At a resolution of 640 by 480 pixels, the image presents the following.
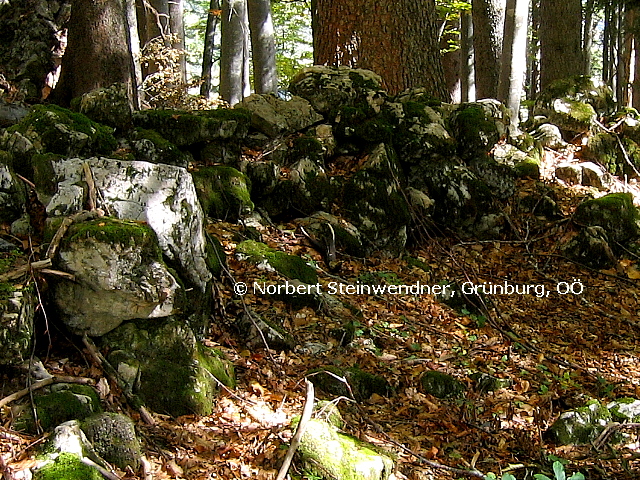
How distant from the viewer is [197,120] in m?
6.20

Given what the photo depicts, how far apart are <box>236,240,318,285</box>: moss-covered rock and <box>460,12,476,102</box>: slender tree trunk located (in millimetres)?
9909

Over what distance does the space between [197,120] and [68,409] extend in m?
3.77

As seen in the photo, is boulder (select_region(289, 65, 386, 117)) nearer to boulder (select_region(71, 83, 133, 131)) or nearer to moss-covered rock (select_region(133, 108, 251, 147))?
moss-covered rock (select_region(133, 108, 251, 147))

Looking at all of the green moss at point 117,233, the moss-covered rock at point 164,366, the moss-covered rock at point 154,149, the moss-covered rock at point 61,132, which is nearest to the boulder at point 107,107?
the moss-covered rock at point 154,149

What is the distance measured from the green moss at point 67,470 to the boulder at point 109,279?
1048 mm

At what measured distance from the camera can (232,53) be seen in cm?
1466

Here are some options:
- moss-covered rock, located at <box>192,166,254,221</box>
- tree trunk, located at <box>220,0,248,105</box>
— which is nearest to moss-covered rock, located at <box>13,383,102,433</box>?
moss-covered rock, located at <box>192,166,254,221</box>

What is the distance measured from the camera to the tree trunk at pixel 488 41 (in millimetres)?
10562

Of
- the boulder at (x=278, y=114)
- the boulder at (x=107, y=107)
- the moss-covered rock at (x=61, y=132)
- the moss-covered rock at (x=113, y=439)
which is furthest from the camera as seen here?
the boulder at (x=278, y=114)

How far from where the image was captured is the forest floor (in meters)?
3.48

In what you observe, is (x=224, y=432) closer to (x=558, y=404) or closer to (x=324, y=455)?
(x=324, y=455)

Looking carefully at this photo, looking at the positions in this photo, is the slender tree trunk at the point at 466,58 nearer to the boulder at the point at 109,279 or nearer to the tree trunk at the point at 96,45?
the tree trunk at the point at 96,45

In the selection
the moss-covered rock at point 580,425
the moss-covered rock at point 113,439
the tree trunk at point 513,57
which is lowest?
the moss-covered rock at point 580,425

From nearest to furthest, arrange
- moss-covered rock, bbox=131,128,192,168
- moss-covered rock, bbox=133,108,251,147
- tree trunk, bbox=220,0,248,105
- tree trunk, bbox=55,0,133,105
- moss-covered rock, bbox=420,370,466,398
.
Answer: moss-covered rock, bbox=420,370,466,398 < moss-covered rock, bbox=131,128,192,168 < moss-covered rock, bbox=133,108,251,147 < tree trunk, bbox=55,0,133,105 < tree trunk, bbox=220,0,248,105
